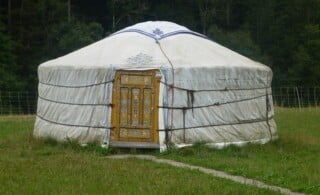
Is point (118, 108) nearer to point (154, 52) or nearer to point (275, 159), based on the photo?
point (154, 52)

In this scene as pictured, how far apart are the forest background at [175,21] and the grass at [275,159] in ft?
57.7

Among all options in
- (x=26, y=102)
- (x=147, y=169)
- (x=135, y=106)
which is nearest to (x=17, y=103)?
(x=26, y=102)

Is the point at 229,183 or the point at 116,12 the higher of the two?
the point at 116,12

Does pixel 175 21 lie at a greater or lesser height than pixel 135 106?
greater

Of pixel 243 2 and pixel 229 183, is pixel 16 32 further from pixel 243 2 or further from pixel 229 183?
pixel 229 183

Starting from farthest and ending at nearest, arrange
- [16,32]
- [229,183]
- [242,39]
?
[242,39] → [16,32] → [229,183]

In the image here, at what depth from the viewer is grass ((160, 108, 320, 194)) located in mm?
8242

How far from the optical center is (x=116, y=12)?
3506 cm

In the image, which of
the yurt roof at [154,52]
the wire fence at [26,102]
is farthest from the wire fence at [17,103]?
the yurt roof at [154,52]

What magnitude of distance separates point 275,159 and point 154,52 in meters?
2.78

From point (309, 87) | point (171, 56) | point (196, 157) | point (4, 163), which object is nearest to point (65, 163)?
point (4, 163)

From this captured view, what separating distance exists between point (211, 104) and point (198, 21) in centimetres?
2624

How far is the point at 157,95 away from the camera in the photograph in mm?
11312

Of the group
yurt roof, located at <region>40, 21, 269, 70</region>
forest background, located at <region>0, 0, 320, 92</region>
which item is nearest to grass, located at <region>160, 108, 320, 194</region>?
yurt roof, located at <region>40, 21, 269, 70</region>
